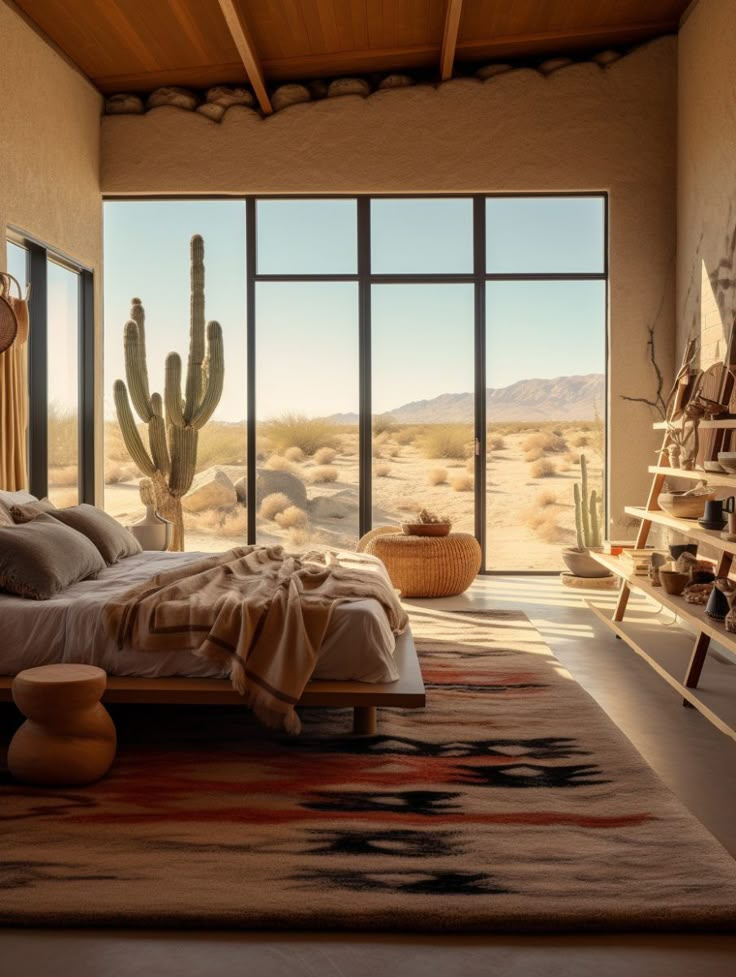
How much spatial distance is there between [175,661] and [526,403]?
479 centimetres

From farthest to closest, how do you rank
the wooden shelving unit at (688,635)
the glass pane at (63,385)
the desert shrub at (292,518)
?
the desert shrub at (292,518) < the glass pane at (63,385) < the wooden shelving unit at (688,635)

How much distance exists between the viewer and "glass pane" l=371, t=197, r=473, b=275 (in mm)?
7238

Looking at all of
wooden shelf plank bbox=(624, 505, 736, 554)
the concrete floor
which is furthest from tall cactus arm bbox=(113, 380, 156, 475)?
the concrete floor

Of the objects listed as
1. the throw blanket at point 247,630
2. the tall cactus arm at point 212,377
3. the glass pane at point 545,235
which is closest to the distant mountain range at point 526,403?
the glass pane at point 545,235

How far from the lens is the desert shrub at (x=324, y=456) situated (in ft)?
24.2

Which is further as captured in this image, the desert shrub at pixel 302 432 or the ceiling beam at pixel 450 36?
the desert shrub at pixel 302 432

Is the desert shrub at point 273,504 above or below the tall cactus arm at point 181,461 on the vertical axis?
below

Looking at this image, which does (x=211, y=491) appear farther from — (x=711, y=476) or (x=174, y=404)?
(x=711, y=476)

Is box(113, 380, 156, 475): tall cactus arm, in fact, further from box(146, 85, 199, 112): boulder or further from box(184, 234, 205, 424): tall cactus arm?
box(146, 85, 199, 112): boulder

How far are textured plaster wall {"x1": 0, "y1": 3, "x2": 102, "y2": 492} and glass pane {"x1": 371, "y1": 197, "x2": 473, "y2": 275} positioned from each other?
2.14 meters

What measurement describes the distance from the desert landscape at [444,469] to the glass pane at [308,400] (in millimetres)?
11

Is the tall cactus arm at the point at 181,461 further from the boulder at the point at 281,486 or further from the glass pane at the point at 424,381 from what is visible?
the glass pane at the point at 424,381


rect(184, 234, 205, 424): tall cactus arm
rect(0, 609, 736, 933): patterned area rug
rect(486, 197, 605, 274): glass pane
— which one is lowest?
rect(0, 609, 736, 933): patterned area rug

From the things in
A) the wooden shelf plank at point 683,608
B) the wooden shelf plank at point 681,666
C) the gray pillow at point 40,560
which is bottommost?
the wooden shelf plank at point 681,666
